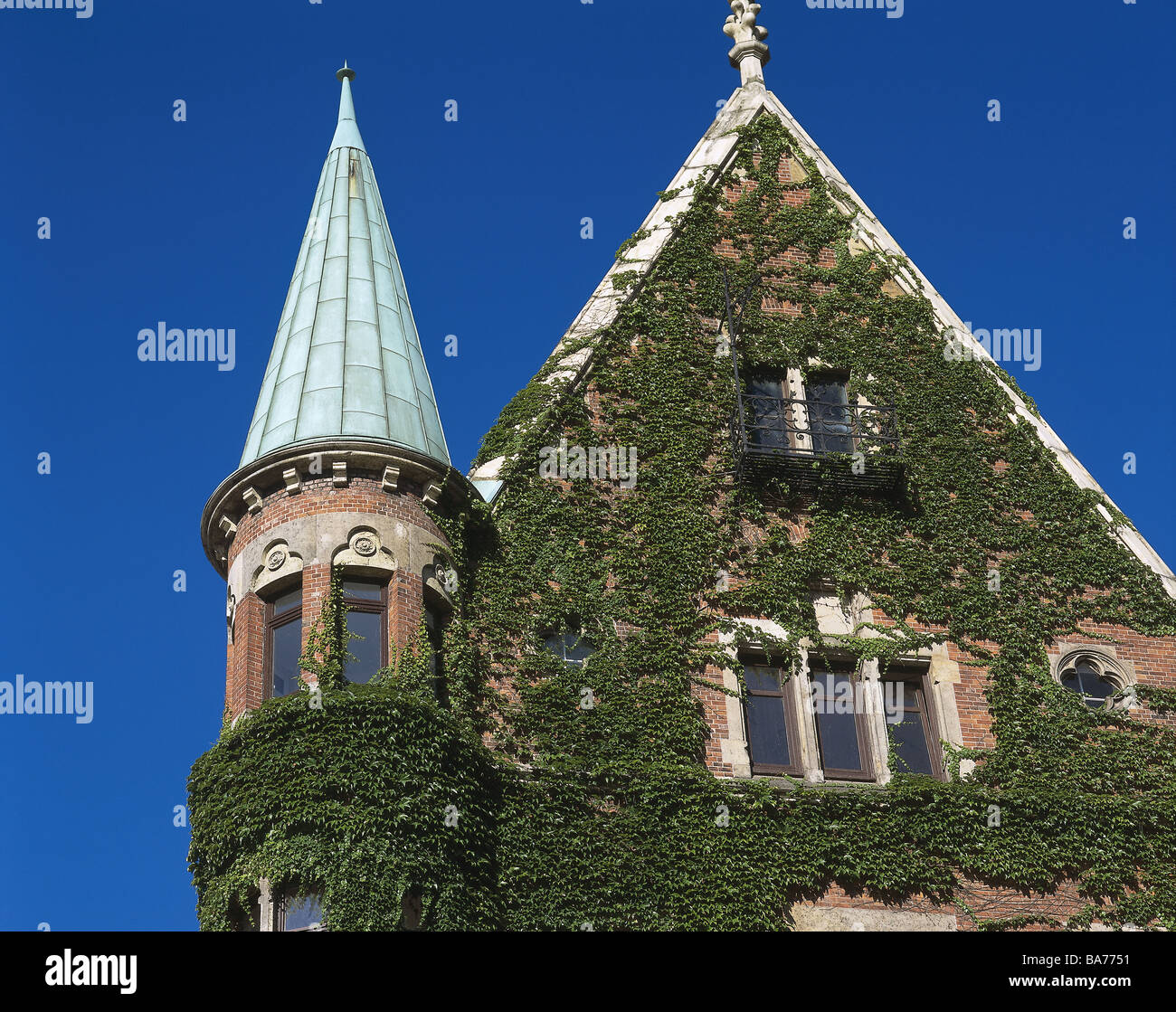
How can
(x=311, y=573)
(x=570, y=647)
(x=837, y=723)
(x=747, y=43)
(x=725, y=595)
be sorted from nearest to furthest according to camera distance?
(x=311, y=573) < (x=570, y=647) < (x=837, y=723) < (x=725, y=595) < (x=747, y=43)

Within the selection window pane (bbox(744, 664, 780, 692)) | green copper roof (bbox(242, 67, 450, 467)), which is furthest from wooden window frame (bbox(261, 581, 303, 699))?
window pane (bbox(744, 664, 780, 692))

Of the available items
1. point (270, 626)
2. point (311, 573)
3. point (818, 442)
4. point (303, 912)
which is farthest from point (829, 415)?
point (303, 912)

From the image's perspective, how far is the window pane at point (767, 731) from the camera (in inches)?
937

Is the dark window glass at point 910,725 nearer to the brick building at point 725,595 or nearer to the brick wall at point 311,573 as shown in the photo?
the brick building at point 725,595

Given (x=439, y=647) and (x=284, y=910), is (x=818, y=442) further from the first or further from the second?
(x=284, y=910)

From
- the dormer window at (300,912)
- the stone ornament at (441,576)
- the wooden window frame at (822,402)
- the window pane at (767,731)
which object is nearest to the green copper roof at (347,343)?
the stone ornament at (441,576)

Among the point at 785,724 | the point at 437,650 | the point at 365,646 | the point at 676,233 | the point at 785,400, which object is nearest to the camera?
the point at 365,646

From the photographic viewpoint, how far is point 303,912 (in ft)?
67.1

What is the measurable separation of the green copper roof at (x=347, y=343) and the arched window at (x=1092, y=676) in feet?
27.9

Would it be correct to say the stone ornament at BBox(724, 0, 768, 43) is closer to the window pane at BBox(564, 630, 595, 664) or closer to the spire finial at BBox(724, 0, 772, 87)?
the spire finial at BBox(724, 0, 772, 87)

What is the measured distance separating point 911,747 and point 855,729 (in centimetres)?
73
